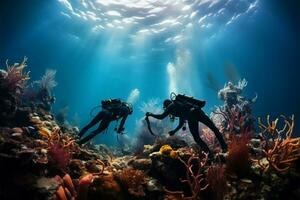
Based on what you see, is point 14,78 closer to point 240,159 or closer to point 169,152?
point 169,152

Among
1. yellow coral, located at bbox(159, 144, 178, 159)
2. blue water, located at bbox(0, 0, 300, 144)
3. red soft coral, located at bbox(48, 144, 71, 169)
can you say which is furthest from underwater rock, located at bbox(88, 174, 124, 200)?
blue water, located at bbox(0, 0, 300, 144)

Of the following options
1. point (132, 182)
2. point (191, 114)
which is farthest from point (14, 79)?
point (132, 182)

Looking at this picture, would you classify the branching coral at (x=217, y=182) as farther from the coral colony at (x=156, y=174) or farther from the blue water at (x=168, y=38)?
the blue water at (x=168, y=38)

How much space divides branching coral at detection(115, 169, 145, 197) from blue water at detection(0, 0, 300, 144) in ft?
50.1

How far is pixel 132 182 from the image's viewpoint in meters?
5.51

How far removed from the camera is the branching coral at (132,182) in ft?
17.6

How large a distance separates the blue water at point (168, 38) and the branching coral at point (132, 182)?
15275mm

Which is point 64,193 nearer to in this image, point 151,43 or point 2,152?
point 2,152

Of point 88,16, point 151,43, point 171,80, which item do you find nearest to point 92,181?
point 88,16

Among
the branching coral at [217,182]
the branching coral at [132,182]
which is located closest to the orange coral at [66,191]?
the branching coral at [132,182]

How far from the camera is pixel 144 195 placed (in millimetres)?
5410

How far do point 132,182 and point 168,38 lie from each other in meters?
28.2

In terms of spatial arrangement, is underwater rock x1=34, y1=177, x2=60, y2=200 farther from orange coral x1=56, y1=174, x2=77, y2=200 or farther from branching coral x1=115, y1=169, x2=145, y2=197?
branching coral x1=115, y1=169, x2=145, y2=197

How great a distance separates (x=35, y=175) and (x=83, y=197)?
121cm
